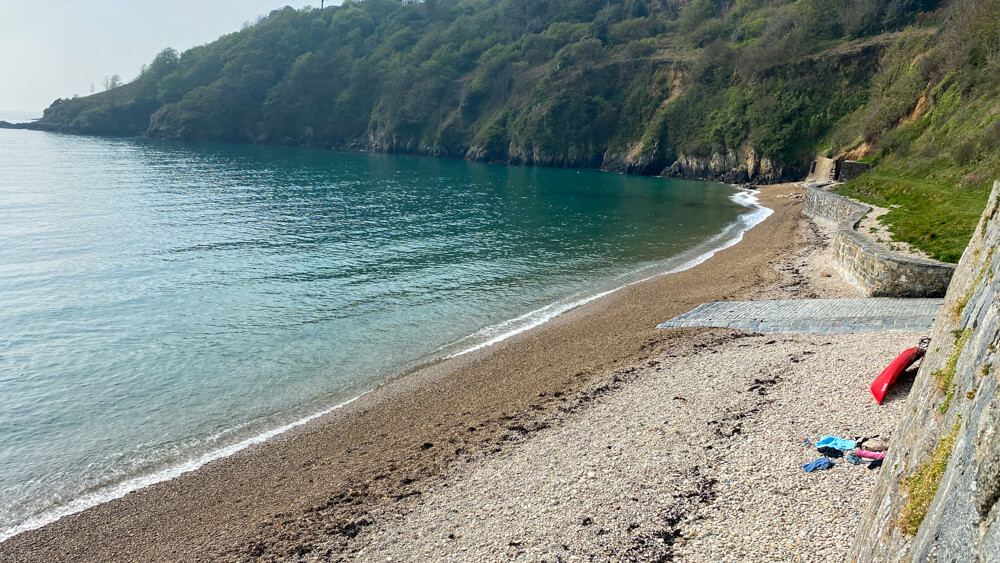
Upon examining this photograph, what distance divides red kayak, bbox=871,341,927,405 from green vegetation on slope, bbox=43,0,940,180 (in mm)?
67363

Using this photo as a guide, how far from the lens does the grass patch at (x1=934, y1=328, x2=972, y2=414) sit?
4625 millimetres

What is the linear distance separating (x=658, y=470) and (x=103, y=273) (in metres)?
28.9

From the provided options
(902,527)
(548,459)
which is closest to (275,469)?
(548,459)

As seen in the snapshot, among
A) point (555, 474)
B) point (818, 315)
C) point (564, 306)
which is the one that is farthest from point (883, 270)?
point (555, 474)

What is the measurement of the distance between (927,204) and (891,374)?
2188cm

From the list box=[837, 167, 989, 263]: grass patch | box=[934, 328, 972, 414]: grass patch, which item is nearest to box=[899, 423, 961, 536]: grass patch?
box=[934, 328, 972, 414]: grass patch

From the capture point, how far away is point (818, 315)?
18141 millimetres

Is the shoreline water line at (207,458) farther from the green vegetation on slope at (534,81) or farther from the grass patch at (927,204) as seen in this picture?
the green vegetation on slope at (534,81)

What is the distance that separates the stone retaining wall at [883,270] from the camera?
17.8 m

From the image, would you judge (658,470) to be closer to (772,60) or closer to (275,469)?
(275,469)

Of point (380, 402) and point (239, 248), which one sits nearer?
point (380, 402)

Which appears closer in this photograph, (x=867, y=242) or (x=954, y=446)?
(x=954, y=446)

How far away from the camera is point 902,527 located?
4.45m

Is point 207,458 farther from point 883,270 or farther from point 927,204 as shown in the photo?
point 927,204
